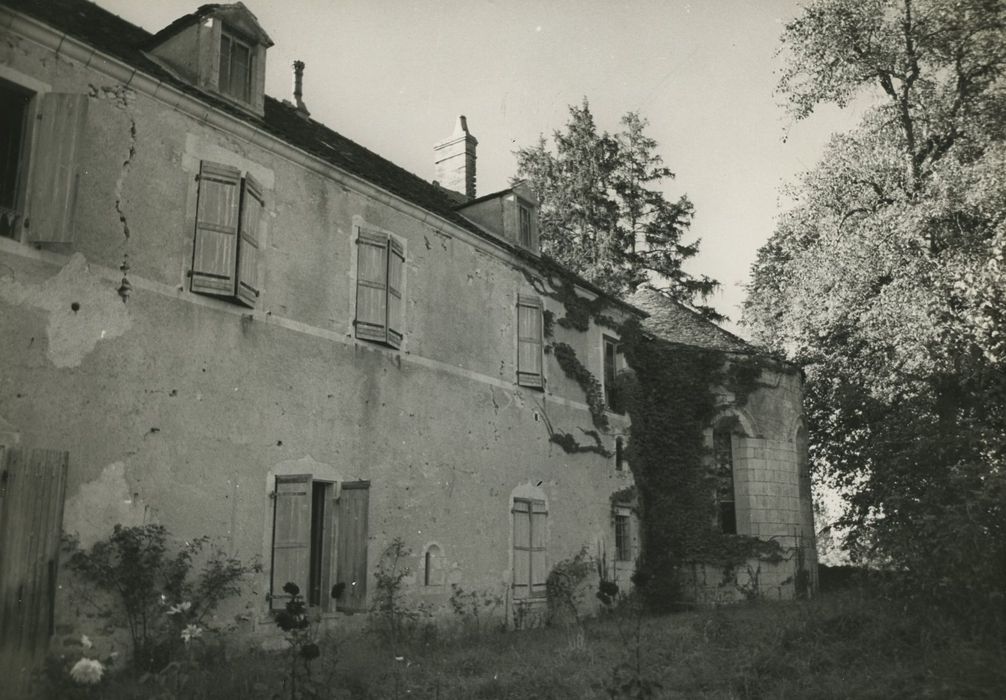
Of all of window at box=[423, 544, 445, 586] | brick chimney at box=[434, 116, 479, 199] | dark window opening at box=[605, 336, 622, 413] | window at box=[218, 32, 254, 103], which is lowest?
window at box=[423, 544, 445, 586]

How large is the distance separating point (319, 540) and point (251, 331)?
9.14ft

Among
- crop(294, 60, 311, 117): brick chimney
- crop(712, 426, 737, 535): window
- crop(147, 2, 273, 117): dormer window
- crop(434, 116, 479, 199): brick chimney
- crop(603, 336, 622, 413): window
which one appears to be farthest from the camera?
crop(434, 116, 479, 199): brick chimney

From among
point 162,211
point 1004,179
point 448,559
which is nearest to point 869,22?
point 1004,179

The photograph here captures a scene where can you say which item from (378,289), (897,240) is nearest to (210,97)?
(378,289)

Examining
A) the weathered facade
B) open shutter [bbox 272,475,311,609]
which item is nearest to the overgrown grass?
open shutter [bbox 272,475,311,609]

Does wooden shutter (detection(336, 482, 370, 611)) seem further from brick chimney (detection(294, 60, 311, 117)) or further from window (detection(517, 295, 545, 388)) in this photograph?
brick chimney (detection(294, 60, 311, 117))

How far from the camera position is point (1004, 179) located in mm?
15938

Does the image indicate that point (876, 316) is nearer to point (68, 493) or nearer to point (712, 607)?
point (712, 607)

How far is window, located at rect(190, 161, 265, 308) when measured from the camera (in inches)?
364

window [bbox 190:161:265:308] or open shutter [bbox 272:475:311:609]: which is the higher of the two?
window [bbox 190:161:265:308]

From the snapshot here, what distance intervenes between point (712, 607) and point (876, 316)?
6973 millimetres

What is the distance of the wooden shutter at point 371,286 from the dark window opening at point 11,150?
14.3ft

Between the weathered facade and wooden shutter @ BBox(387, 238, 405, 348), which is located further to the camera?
wooden shutter @ BBox(387, 238, 405, 348)

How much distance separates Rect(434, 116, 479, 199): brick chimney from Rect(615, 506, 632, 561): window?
804cm
